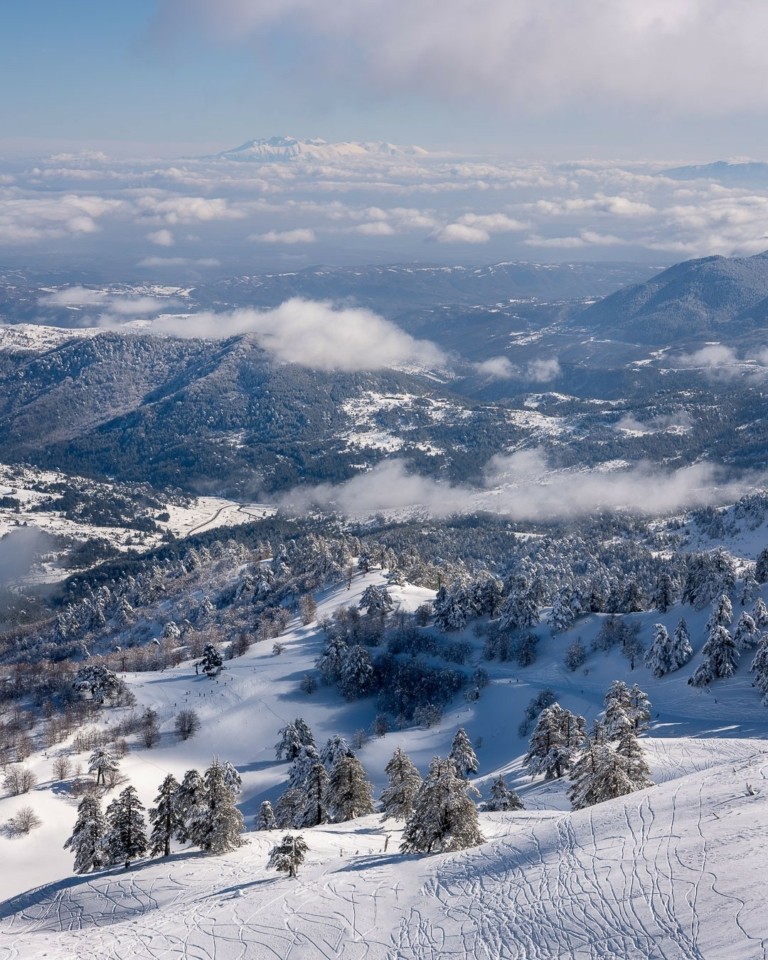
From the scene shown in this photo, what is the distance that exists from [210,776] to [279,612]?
113588mm

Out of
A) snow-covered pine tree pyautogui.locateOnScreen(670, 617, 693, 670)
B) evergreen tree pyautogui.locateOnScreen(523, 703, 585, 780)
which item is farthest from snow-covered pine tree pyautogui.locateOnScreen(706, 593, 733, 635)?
evergreen tree pyautogui.locateOnScreen(523, 703, 585, 780)

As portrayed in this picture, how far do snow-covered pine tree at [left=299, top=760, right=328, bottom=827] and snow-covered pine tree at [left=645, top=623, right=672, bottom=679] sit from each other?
55.6 m

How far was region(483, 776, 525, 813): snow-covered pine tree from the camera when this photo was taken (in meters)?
67.8

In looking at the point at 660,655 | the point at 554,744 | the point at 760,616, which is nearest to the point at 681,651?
the point at 660,655

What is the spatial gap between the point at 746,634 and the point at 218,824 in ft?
239

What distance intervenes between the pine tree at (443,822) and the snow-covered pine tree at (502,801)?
1559cm

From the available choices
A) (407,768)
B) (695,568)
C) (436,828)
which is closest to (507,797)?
(407,768)

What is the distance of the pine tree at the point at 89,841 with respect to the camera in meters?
62.5

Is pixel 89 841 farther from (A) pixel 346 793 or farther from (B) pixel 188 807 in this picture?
(A) pixel 346 793

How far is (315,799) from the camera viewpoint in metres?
73.8

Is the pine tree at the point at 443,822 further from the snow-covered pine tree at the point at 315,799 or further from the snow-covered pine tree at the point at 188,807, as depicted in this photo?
the snow-covered pine tree at the point at 315,799

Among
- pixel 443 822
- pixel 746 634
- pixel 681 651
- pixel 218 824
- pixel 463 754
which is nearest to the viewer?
pixel 443 822

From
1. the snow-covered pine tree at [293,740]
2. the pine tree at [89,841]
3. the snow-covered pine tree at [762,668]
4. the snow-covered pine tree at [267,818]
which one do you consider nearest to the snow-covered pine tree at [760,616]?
the snow-covered pine tree at [762,668]

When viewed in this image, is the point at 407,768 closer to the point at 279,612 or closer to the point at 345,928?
the point at 345,928
